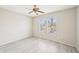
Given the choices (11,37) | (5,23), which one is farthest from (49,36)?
(5,23)

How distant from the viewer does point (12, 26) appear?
356cm

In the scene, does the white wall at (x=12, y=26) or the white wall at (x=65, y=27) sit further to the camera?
the white wall at (x=12, y=26)

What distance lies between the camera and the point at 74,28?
2705 millimetres

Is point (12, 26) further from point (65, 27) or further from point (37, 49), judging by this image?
point (65, 27)

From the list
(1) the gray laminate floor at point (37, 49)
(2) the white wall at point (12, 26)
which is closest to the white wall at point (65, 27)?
(1) the gray laminate floor at point (37, 49)

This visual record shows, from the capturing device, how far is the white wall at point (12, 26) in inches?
121

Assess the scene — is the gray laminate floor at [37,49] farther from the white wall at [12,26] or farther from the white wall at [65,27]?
the white wall at [12,26]

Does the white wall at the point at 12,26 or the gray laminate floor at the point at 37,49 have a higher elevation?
the white wall at the point at 12,26

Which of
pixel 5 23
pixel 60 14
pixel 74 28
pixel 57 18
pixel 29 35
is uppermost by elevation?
pixel 60 14

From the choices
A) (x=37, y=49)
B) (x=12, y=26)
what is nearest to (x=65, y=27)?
(x=37, y=49)

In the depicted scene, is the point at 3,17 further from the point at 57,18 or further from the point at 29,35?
the point at 57,18

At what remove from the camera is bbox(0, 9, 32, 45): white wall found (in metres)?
3.07

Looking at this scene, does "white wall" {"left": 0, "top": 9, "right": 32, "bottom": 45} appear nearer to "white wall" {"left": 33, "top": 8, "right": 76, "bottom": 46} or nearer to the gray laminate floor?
the gray laminate floor

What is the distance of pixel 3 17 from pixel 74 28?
356cm
